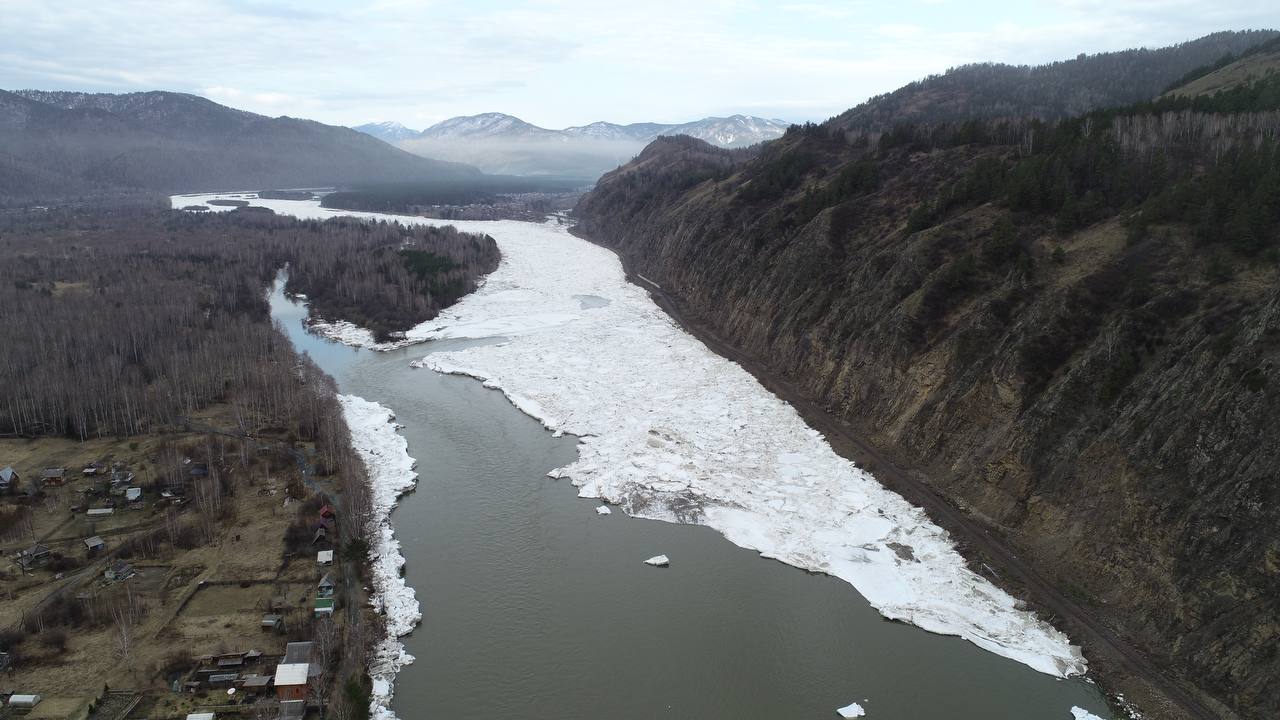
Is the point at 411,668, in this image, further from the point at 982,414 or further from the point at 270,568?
the point at 982,414

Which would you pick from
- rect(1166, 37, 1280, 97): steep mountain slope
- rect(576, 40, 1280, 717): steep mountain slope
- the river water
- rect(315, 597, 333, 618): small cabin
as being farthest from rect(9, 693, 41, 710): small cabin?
rect(1166, 37, 1280, 97): steep mountain slope

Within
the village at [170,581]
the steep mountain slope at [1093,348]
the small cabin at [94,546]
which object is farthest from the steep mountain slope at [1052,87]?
the small cabin at [94,546]

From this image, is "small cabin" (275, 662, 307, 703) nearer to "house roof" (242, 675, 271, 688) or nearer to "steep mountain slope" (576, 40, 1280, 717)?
"house roof" (242, 675, 271, 688)

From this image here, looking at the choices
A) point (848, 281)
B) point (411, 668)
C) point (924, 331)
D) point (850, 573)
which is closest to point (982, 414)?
point (924, 331)

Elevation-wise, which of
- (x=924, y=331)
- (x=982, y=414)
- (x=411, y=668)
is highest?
(x=924, y=331)

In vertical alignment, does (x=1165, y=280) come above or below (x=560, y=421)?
above
